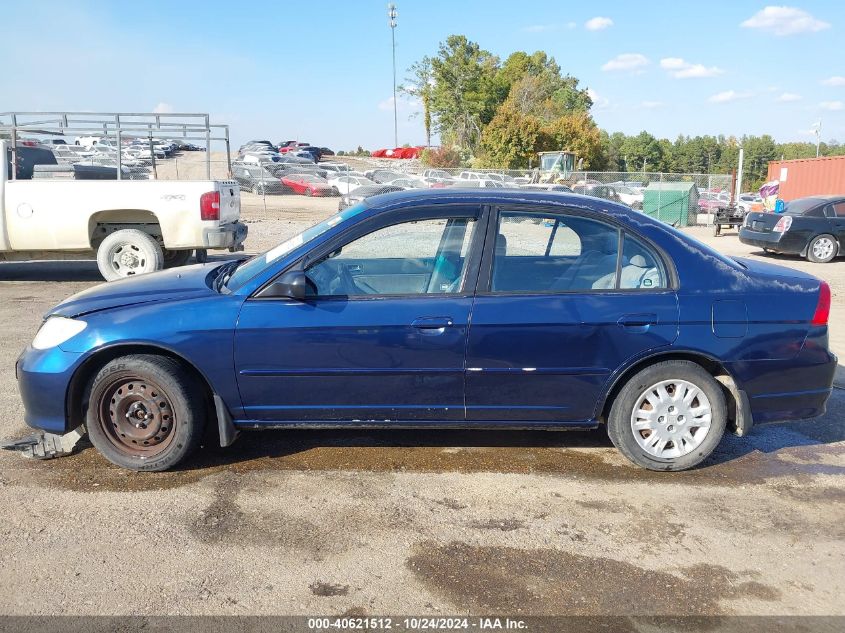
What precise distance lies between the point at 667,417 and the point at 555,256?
117cm

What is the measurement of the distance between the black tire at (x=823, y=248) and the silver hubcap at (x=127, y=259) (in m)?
12.6

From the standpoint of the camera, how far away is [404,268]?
14.8 feet

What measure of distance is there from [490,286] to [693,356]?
127cm

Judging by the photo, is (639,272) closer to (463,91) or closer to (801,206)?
Answer: (801,206)

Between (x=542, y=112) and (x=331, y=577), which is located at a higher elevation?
(x=542, y=112)

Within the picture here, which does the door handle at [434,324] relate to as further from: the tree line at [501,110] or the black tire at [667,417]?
the tree line at [501,110]

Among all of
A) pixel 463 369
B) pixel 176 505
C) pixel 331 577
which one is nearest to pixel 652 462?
pixel 463 369

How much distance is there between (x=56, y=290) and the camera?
9.84m

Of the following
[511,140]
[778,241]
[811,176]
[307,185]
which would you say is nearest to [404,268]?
[778,241]

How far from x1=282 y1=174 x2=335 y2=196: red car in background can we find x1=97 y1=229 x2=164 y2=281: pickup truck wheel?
2534cm

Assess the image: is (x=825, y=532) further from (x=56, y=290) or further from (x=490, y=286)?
(x=56, y=290)

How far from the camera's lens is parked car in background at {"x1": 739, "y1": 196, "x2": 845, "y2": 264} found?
14.1m

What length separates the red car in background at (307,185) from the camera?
114 ft

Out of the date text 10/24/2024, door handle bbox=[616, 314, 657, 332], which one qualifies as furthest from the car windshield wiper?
door handle bbox=[616, 314, 657, 332]
